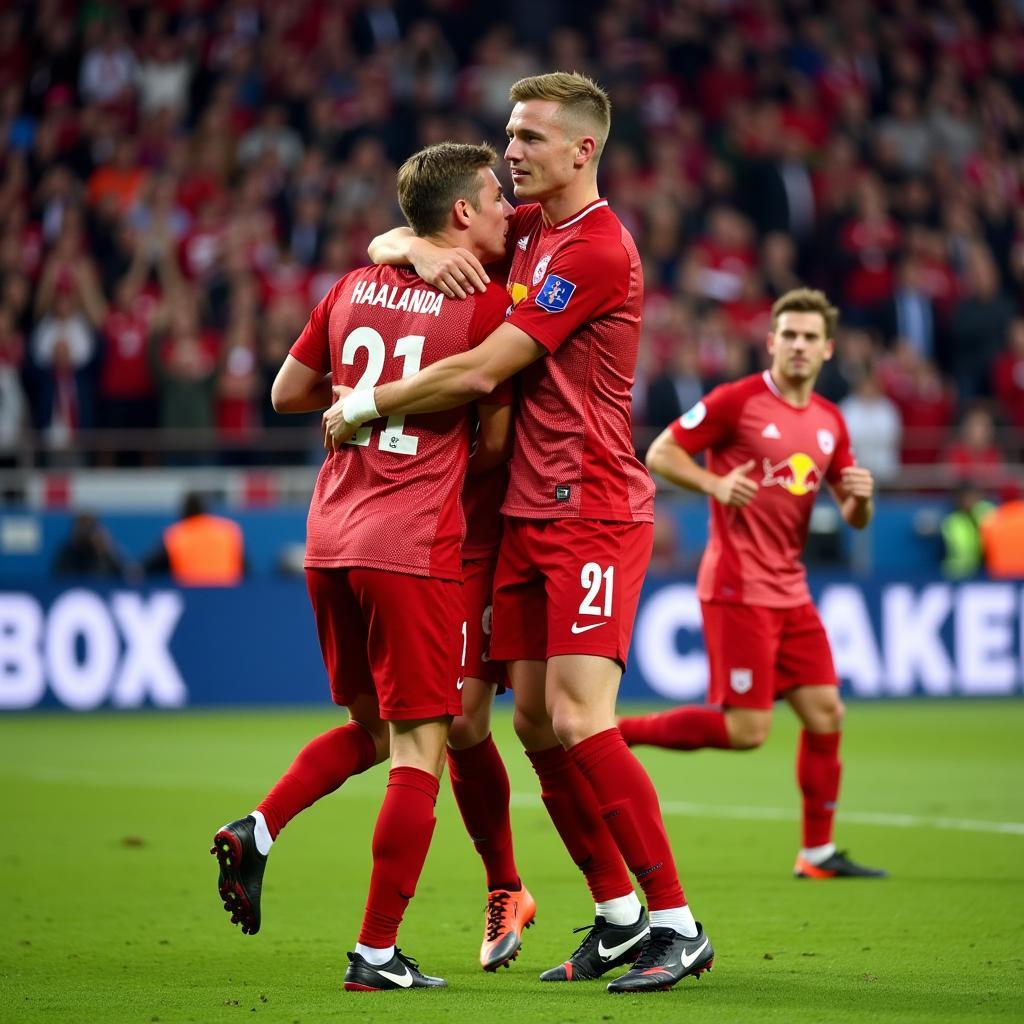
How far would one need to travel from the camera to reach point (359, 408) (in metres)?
5.34

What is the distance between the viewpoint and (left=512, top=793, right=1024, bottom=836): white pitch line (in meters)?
8.91

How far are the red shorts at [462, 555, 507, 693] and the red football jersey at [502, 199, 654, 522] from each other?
279 mm

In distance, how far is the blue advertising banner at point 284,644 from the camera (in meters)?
14.0

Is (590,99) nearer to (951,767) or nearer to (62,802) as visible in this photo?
(62,802)

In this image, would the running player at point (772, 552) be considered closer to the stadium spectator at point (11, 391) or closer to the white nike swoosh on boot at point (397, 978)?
the white nike swoosh on boot at point (397, 978)

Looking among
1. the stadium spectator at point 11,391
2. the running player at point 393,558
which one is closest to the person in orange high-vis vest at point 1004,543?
the stadium spectator at point 11,391

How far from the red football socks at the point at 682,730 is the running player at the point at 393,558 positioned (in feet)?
8.36

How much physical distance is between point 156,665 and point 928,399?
25.7 feet

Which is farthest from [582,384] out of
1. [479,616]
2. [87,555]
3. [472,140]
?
[472,140]

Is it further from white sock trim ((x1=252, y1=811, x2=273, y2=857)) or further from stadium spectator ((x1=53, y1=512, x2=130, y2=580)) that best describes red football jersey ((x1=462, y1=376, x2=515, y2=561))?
stadium spectator ((x1=53, y1=512, x2=130, y2=580))

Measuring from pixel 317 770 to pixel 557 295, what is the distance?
1.57m

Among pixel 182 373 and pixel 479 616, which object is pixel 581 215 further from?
pixel 182 373

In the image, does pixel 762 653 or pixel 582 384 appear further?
pixel 762 653

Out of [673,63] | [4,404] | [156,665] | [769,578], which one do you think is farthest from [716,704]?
[673,63]
